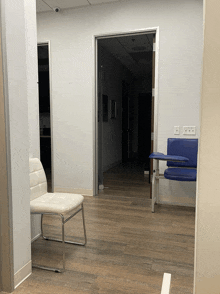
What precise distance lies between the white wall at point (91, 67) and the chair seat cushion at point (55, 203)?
1654mm

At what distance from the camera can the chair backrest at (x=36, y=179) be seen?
2.07m

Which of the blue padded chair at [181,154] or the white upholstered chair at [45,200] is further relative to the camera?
the blue padded chair at [181,154]

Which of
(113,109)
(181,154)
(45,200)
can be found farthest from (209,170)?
(113,109)

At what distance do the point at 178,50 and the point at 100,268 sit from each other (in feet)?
9.14

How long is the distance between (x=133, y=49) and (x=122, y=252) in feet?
14.3

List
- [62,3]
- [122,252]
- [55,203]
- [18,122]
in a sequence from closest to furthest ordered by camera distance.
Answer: [18,122] < [55,203] < [122,252] < [62,3]

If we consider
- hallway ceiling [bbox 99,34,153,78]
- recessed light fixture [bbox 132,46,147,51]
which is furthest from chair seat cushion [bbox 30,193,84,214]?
recessed light fixture [bbox 132,46,147,51]

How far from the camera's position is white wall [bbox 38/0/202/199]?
320 cm

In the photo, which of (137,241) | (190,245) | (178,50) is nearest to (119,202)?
(137,241)

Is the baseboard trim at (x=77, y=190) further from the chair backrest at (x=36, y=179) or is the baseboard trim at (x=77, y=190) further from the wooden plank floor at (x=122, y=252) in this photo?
the chair backrest at (x=36, y=179)

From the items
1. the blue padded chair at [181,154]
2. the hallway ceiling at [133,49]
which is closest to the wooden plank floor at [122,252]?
the blue padded chair at [181,154]

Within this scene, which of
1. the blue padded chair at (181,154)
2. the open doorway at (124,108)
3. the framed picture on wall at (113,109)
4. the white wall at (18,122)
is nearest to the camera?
the white wall at (18,122)

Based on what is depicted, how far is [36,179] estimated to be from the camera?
2.12 meters

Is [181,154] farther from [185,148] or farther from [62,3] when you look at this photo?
[62,3]
